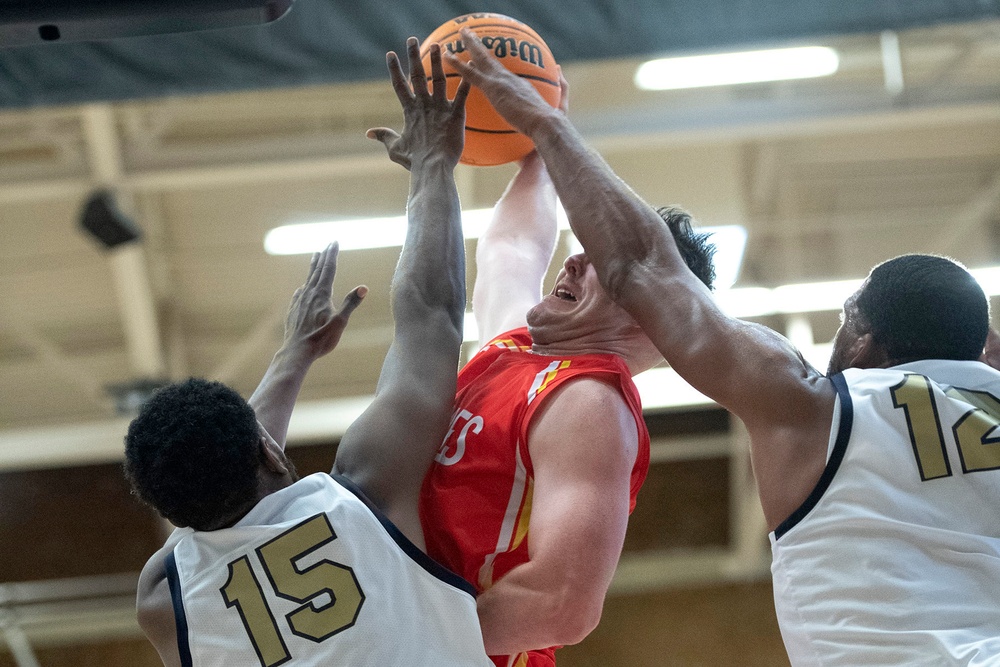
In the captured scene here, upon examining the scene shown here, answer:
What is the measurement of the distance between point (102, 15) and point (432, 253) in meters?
1.14

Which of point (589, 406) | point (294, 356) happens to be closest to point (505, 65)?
point (294, 356)

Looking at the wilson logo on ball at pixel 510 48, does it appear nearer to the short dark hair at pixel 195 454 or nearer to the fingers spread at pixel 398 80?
the fingers spread at pixel 398 80

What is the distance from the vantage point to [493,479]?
2.61 metres

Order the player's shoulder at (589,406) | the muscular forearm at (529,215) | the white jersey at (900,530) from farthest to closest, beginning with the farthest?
the muscular forearm at (529,215) < the player's shoulder at (589,406) < the white jersey at (900,530)

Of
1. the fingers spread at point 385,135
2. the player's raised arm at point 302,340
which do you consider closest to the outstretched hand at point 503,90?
the fingers spread at point 385,135

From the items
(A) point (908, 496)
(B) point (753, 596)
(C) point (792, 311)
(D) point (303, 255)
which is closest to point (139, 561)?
(D) point (303, 255)

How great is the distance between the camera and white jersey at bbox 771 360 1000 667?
211 centimetres

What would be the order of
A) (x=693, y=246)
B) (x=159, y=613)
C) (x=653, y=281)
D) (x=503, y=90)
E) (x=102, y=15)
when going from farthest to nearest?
(x=693, y=246) < (x=102, y=15) < (x=503, y=90) < (x=653, y=281) < (x=159, y=613)

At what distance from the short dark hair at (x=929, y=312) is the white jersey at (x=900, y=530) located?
0.28 ft

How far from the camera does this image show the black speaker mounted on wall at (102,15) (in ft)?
9.40

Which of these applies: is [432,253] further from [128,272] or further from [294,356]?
[128,272]

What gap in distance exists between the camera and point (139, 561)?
40.6ft

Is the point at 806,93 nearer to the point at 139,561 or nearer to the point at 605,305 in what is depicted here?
the point at 605,305

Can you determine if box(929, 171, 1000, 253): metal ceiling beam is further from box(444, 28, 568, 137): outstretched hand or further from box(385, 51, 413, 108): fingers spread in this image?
box(385, 51, 413, 108): fingers spread
